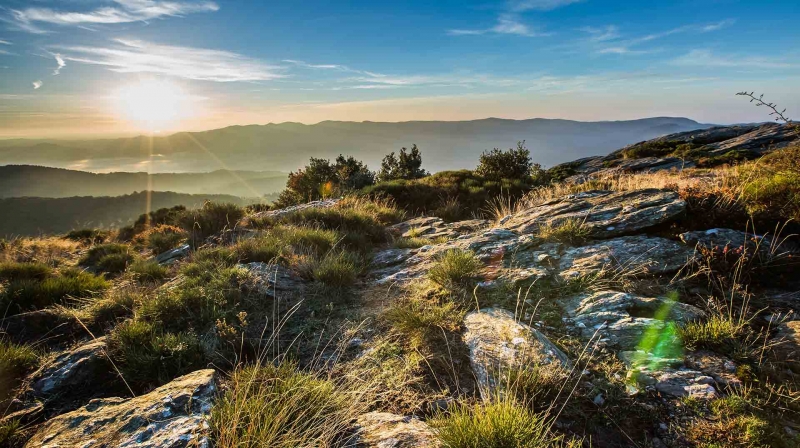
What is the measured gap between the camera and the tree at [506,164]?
19.3 m

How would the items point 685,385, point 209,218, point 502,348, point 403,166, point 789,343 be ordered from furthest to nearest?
point 403,166 < point 209,218 < point 502,348 < point 789,343 < point 685,385

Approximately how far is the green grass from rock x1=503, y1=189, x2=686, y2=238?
0.12 m

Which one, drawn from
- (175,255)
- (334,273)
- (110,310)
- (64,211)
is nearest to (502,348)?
(334,273)

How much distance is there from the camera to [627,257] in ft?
16.2

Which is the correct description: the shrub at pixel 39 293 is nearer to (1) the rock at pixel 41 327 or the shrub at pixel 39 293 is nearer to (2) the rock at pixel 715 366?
(1) the rock at pixel 41 327

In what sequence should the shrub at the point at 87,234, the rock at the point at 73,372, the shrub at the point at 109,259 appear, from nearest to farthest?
the rock at the point at 73,372
the shrub at the point at 109,259
the shrub at the point at 87,234

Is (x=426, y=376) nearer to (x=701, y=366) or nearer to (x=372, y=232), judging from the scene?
(x=701, y=366)

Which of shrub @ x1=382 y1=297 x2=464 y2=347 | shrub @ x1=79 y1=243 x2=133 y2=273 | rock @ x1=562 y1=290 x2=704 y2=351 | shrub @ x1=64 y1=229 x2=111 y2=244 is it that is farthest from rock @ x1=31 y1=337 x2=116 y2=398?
shrub @ x1=64 y1=229 x2=111 y2=244

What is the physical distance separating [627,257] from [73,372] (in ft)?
22.0

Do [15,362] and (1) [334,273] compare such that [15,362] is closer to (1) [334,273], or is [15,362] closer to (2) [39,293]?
(2) [39,293]

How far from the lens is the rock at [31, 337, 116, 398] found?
11.3ft

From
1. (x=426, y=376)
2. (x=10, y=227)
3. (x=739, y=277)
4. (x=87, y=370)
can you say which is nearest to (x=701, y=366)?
(x=739, y=277)

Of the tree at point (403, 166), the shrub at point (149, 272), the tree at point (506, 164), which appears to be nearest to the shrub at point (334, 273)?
the shrub at point (149, 272)

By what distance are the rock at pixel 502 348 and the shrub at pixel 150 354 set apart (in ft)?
9.50
